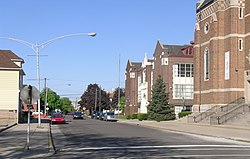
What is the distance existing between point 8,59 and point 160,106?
916 inches

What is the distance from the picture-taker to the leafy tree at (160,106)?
66.5 m

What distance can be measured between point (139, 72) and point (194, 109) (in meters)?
37.7

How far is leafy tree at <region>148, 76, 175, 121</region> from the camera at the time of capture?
66.5 metres

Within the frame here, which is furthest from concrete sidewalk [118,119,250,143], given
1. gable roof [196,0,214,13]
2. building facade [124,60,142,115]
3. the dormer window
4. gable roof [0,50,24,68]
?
building facade [124,60,142,115]

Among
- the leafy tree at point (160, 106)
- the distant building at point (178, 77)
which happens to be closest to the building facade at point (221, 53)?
the leafy tree at point (160, 106)

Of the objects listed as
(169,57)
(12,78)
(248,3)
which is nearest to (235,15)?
(248,3)

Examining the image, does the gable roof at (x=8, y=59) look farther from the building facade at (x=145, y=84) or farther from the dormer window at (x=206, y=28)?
the building facade at (x=145, y=84)

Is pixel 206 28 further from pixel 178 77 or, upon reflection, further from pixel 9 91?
pixel 9 91

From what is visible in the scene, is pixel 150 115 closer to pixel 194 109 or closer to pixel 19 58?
pixel 194 109

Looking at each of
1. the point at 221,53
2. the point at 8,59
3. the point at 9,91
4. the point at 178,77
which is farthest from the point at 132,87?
the point at 9,91

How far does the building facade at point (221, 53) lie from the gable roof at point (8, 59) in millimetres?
25641

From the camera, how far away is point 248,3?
Answer: 5706cm

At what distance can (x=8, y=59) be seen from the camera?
55.3 m

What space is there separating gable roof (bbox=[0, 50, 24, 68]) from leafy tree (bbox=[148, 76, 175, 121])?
815 inches
